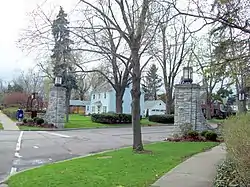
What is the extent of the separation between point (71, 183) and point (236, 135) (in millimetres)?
3646

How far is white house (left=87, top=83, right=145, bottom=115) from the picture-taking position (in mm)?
68438

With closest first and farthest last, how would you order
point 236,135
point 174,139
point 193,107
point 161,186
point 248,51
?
point 236,135
point 161,186
point 248,51
point 174,139
point 193,107

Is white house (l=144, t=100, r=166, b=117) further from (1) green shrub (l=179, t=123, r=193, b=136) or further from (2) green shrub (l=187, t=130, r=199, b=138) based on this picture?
(2) green shrub (l=187, t=130, r=199, b=138)

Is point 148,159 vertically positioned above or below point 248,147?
below

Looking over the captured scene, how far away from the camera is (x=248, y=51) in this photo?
→ 10266mm

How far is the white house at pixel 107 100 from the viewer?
6844 cm

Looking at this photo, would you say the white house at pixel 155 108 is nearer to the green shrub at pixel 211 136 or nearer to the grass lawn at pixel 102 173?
the green shrub at pixel 211 136

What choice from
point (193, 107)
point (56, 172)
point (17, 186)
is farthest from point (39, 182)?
point (193, 107)

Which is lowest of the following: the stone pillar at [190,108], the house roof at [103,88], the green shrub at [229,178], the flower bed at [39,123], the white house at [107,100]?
the green shrub at [229,178]

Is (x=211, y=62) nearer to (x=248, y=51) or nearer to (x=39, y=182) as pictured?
(x=248, y=51)

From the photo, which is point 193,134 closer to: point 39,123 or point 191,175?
point 191,175

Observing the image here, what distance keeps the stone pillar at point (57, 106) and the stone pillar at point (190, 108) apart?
447 inches

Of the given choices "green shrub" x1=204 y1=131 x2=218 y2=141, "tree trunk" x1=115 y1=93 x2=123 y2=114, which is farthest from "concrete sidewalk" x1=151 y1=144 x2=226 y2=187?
"tree trunk" x1=115 y1=93 x2=123 y2=114

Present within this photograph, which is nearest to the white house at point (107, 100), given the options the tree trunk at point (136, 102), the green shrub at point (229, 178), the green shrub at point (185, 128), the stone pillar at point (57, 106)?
the stone pillar at point (57, 106)
